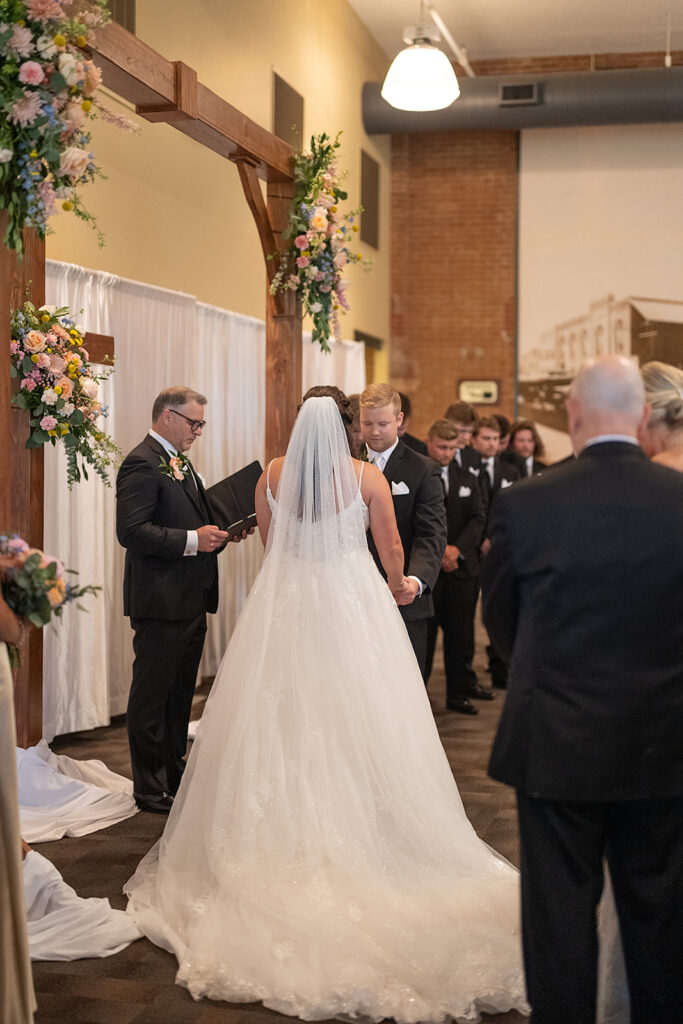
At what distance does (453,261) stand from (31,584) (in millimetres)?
10825

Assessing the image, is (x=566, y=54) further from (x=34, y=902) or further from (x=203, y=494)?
(x=34, y=902)

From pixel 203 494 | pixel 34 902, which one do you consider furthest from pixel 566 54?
pixel 34 902

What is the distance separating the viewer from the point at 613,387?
2.39 m

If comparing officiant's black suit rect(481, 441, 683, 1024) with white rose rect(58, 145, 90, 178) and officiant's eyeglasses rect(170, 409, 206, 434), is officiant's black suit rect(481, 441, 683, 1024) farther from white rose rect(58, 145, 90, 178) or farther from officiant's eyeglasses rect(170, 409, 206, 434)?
officiant's eyeglasses rect(170, 409, 206, 434)

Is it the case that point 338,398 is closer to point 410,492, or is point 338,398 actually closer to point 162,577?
point 410,492

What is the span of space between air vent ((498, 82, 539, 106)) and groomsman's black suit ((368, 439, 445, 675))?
7483mm

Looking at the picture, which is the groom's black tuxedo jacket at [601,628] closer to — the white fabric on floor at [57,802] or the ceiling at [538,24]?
the white fabric on floor at [57,802]

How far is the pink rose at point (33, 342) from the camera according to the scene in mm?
4266

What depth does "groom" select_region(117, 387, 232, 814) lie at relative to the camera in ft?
15.2

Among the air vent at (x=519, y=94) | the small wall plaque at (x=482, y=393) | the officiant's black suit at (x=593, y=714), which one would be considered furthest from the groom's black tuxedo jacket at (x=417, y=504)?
the small wall plaque at (x=482, y=393)

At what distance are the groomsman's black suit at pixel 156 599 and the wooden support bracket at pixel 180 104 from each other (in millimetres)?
1439

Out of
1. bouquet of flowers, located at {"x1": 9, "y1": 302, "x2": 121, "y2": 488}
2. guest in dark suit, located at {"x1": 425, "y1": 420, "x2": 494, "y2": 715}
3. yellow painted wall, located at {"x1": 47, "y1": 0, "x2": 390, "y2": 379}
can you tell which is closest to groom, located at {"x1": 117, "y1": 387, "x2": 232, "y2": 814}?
bouquet of flowers, located at {"x1": 9, "y1": 302, "x2": 121, "y2": 488}

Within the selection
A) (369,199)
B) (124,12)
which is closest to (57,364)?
(124,12)

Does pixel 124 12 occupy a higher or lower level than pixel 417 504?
higher
